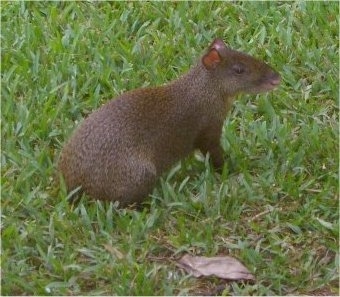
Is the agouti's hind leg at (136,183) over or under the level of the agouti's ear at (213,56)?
under

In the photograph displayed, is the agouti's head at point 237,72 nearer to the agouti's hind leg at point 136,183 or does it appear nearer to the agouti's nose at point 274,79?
the agouti's nose at point 274,79

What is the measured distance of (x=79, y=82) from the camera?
6.79m

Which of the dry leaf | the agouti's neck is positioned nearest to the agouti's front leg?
the agouti's neck

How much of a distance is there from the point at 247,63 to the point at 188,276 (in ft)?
5.13

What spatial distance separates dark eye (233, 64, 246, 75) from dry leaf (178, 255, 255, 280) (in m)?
1.33

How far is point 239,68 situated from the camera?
20.4 feet

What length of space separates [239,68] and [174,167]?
712 mm

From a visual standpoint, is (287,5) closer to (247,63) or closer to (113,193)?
(247,63)

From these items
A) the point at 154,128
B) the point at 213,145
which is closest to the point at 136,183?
the point at 154,128

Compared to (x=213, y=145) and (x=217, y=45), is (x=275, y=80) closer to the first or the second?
(x=217, y=45)

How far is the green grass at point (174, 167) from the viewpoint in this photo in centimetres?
524

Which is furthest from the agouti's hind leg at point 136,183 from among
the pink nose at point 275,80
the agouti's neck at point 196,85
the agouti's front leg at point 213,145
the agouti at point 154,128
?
the pink nose at point 275,80

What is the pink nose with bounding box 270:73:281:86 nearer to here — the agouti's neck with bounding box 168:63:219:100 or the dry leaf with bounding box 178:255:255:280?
the agouti's neck with bounding box 168:63:219:100

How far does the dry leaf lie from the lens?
5.21 metres
